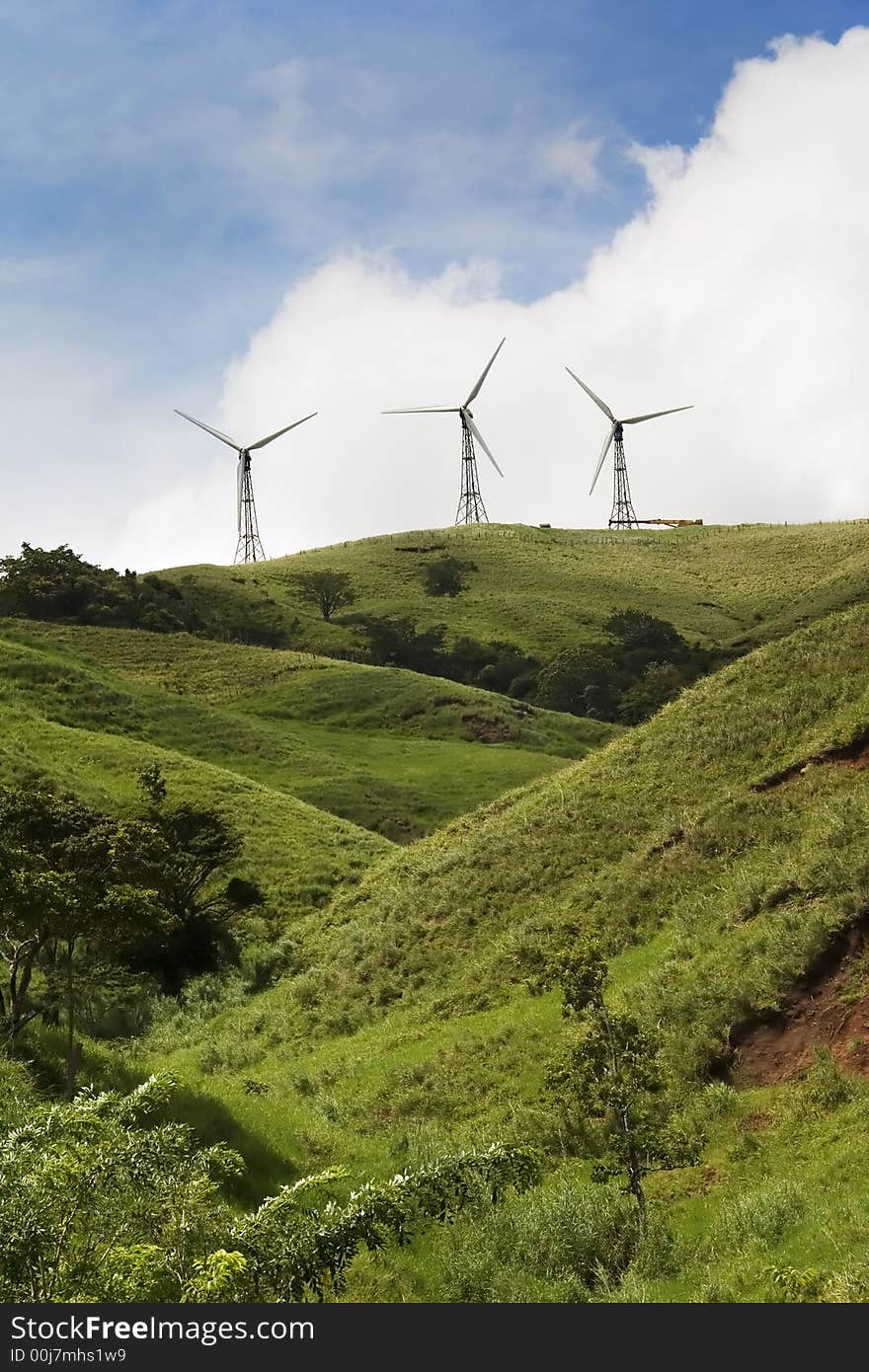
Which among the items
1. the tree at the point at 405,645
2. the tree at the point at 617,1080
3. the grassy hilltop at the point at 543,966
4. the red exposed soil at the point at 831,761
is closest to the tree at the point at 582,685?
the tree at the point at 405,645

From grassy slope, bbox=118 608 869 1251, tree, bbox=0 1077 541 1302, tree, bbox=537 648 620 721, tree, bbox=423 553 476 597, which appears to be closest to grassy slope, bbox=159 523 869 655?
tree, bbox=423 553 476 597

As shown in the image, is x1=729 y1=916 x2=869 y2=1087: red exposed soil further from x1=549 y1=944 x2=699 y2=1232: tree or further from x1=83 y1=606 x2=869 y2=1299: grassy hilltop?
x1=549 y1=944 x2=699 y2=1232: tree

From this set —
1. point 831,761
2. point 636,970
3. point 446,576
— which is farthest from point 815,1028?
point 446,576

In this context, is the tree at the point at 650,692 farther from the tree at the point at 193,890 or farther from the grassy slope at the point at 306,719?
the tree at the point at 193,890

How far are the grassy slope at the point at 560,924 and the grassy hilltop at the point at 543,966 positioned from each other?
0.09 m

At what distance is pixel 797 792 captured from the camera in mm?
27406

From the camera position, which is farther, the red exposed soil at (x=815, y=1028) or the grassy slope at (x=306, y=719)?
the grassy slope at (x=306, y=719)

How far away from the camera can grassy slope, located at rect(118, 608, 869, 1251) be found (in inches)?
844

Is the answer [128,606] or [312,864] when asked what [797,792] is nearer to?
[312,864]

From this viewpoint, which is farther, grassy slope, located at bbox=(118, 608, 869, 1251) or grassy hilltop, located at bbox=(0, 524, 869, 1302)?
grassy slope, located at bbox=(118, 608, 869, 1251)

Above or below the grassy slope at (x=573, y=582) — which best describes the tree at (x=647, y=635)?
below

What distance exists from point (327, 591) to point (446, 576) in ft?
62.4

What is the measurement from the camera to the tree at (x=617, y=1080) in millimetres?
15852

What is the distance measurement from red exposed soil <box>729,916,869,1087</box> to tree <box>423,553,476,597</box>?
419 ft
